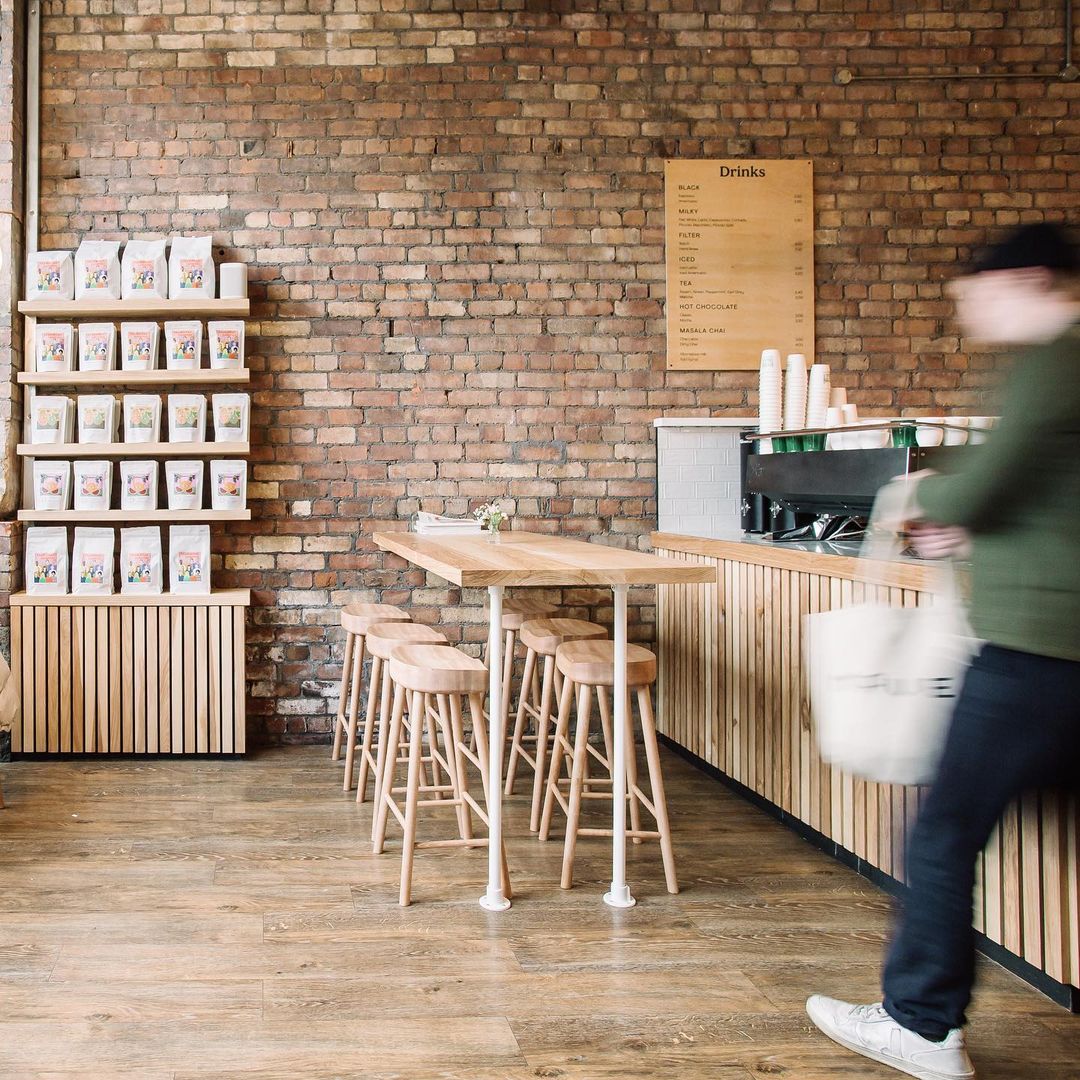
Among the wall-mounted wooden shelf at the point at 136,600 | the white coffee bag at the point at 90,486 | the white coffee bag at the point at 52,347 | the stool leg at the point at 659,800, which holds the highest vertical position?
the white coffee bag at the point at 52,347

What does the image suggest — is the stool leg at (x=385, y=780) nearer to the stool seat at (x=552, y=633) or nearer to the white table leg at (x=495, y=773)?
the white table leg at (x=495, y=773)

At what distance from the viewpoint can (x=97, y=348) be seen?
4.43 metres

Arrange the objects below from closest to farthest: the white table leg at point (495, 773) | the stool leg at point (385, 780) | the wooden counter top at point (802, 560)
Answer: the wooden counter top at point (802, 560)
the white table leg at point (495, 773)
the stool leg at point (385, 780)

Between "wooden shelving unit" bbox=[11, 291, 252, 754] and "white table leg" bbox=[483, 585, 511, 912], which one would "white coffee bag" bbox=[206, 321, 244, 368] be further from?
"white table leg" bbox=[483, 585, 511, 912]

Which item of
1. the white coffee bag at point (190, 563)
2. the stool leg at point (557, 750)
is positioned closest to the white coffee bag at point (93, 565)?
the white coffee bag at point (190, 563)

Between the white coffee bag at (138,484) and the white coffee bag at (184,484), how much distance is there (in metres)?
0.07

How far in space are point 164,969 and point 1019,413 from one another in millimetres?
2244

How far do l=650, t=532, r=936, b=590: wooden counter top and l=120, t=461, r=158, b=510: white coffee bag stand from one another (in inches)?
92.4

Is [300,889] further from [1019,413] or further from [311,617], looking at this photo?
[1019,413]

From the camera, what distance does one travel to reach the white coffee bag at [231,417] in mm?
4410

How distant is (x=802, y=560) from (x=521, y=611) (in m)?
1.41

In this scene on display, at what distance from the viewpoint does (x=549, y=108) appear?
4680 mm

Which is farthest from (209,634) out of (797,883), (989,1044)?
(989,1044)

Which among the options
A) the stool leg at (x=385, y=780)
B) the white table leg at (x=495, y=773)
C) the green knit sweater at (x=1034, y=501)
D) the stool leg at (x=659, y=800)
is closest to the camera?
the green knit sweater at (x=1034, y=501)
